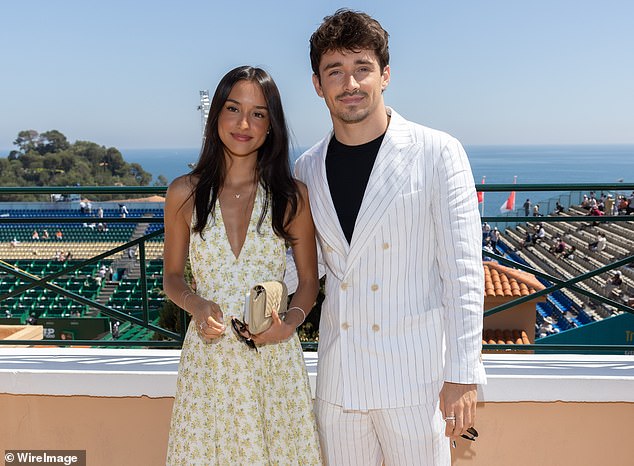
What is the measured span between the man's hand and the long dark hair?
2.32ft

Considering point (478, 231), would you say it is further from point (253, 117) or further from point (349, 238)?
point (253, 117)

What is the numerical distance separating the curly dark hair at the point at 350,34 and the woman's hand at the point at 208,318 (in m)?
0.84

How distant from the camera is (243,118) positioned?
2.06 metres

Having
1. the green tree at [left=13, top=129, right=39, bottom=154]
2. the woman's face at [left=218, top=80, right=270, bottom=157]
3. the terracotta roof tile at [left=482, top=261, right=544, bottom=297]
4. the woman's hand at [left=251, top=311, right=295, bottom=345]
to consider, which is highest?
the green tree at [left=13, top=129, right=39, bottom=154]

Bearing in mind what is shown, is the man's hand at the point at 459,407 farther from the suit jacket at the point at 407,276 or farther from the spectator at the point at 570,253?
the spectator at the point at 570,253

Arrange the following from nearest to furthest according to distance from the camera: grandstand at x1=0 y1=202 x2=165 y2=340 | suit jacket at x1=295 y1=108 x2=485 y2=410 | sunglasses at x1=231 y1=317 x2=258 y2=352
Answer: suit jacket at x1=295 y1=108 x2=485 y2=410 < sunglasses at x1=231 y1=317 x2=258 y2=352 < grandstand at x1=0 y1=202 x2=165 y2=340

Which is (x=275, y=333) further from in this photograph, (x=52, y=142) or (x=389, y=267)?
(x=52, y=142)

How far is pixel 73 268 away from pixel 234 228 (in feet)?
4.15

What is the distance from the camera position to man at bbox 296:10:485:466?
6.10 feet

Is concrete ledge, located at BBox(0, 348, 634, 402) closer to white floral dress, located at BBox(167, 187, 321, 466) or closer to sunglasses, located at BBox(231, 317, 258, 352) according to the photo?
white floral dress, located at BBox(167, 187, 321, 466)

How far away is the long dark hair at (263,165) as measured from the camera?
2.07 metres

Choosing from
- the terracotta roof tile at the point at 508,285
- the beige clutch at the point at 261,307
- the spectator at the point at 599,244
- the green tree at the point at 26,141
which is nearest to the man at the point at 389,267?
the beige clutch at the point at 261,307

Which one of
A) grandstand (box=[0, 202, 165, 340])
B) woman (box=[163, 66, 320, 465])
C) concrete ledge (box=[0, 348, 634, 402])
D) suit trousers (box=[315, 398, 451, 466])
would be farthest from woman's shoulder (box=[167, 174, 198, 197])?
grandstand (box=[0, 202, 165, 340])

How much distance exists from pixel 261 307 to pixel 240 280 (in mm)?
235
